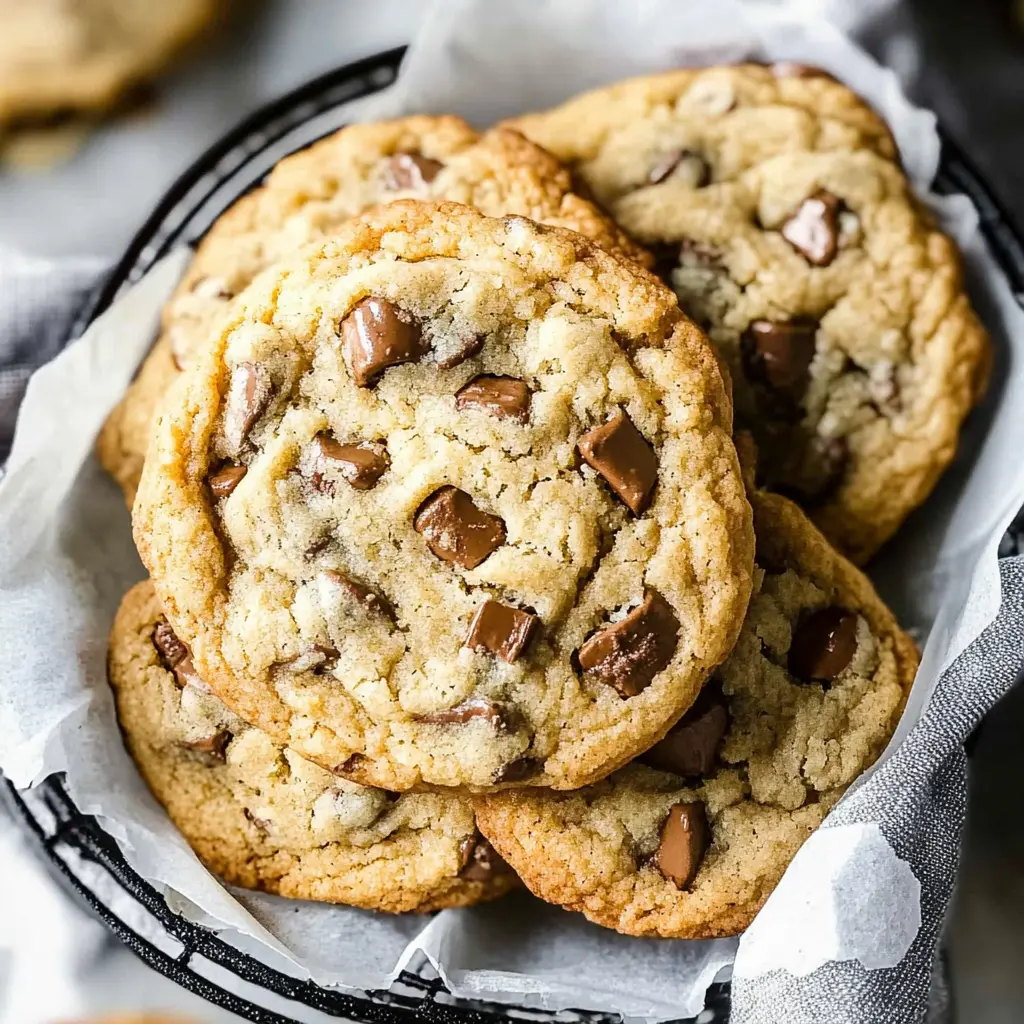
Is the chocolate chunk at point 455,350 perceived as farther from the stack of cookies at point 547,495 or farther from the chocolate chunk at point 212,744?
the chocolate chunk at point 212,744

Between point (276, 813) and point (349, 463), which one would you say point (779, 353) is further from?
point (276, 813)

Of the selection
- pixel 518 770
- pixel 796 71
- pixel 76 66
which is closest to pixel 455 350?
pixel 518 770

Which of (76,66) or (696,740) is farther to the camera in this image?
(76,66)

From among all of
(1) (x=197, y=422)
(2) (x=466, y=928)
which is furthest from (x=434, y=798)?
(1) (x=197, y=422)

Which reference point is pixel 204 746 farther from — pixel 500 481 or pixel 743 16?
pixel 743 16

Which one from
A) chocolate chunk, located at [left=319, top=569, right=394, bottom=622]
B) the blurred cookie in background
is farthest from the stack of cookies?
the blurred cookie in background

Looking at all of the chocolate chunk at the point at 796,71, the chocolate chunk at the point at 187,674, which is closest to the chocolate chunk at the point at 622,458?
the chocolate chunk at the point at 187,674

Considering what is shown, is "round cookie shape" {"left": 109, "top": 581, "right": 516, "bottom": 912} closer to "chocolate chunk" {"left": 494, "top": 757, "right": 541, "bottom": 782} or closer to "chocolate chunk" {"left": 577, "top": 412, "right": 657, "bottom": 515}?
→ "chocolate chunk" {"left": 494, "top": 757, "right": 541, "bottom": 782}
